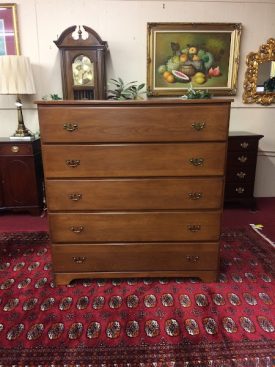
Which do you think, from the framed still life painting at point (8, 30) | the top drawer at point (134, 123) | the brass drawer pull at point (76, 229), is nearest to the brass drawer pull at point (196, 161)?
the top drawer at point (134, 123)

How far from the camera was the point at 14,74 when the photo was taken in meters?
2.77

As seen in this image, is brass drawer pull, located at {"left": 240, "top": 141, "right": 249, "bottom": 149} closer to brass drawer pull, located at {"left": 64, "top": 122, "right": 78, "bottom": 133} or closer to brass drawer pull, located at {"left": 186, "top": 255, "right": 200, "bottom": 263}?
brass drawer pull, located at {"left": 186, "top": 255, "right": 200, "bottom": 263}

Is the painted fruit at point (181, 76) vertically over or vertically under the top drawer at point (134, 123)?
over

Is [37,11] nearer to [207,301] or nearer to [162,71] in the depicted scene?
[162,71]

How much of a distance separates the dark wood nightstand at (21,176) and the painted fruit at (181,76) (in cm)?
177

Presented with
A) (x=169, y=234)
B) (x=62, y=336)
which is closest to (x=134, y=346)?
(x=62, y=336)

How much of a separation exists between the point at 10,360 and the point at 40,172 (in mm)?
2126

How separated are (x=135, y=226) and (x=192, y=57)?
228cm

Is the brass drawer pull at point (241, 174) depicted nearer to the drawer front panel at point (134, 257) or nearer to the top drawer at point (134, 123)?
the drawer front panel at point (134, 257)

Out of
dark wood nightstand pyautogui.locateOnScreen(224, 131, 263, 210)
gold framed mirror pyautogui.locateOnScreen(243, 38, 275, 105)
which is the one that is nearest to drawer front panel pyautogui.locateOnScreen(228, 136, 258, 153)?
dark wood nightstand pyautogui.locateOnScreen(224, 131, 263, 210)

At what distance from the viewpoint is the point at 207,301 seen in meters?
1.77

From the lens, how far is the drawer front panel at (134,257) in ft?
6.15

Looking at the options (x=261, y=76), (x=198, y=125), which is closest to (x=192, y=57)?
(x=261, y=76)

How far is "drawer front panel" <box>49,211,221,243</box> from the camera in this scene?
5.94 feet
